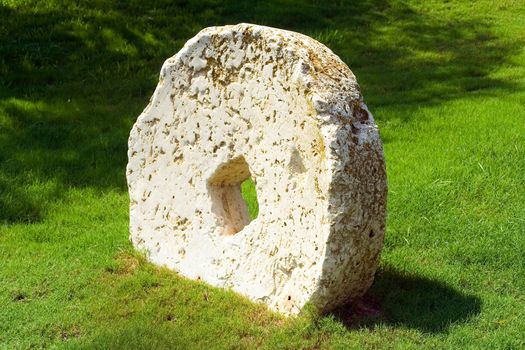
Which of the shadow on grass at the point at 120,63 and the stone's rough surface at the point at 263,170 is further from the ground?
the stone's rough surface at the point at 263,170

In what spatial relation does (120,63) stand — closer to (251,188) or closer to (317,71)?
(251,188)

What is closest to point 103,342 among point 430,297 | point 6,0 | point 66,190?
point 430,297

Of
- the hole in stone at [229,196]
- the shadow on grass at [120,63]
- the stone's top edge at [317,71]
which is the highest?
the stone's top edge at [317,71]

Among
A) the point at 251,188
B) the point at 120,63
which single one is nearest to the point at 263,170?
the point at 251,188

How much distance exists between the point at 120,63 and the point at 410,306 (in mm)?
6899

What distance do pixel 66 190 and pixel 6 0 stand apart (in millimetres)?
5570

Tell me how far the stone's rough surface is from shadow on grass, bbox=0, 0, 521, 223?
1975mm

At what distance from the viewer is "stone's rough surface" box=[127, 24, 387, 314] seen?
460 cm

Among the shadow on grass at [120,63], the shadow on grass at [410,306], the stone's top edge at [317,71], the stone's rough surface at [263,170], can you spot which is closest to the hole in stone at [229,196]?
the stone's rough surface at [263,170]

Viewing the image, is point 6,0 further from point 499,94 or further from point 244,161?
point 244,161

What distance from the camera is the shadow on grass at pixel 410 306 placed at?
4816 millimetres

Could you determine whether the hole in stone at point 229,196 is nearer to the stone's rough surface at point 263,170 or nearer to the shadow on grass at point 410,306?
the stone's rough surface at point 263,170

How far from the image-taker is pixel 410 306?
5.02 meters

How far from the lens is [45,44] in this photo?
11.1 meters
